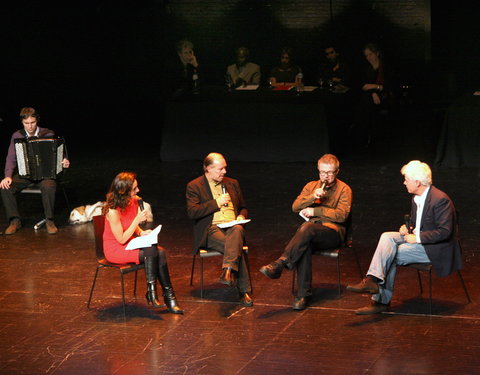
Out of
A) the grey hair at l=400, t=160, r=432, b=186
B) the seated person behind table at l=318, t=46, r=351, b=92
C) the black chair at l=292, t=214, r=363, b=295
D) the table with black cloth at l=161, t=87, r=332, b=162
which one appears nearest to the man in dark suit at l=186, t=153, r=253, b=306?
the black chair at l=292, t=214, r=363, b=295

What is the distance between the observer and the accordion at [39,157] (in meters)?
8.96

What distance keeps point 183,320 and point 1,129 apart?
10.4 metres

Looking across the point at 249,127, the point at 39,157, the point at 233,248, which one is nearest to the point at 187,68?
the point at 249,127

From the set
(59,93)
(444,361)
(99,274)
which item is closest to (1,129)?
(59,93)

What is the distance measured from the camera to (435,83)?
634 inches

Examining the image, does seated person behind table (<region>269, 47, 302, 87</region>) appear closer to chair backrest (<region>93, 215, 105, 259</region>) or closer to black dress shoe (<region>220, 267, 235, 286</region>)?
chair backrest (<region>93, 215, 105, 259</region>)

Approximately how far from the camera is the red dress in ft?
21.4

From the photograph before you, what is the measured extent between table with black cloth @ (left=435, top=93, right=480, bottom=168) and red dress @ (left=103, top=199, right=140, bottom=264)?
5.97 meters

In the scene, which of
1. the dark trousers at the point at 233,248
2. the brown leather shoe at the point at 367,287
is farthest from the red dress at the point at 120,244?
the brown leather shoe at the point at 367,287

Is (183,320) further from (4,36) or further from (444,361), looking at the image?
(4,36)

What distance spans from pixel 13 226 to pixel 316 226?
3617 mm

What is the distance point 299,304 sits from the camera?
6531 mm

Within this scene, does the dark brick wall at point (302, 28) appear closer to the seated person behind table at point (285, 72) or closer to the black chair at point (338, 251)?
the seated person behind table at point (285, 72)

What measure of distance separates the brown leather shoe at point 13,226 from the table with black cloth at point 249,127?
3708mm
